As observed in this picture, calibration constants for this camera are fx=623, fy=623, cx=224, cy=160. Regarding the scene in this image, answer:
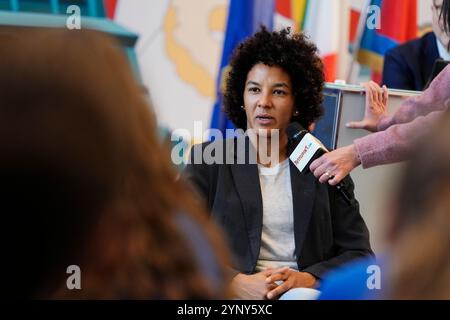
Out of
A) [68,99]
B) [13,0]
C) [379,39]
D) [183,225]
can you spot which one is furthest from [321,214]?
[13,0]

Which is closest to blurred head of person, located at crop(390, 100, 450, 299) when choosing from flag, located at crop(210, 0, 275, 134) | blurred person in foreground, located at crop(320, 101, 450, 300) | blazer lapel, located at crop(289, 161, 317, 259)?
blurred person in foreground, located at crop(320, 101, 450, 300)

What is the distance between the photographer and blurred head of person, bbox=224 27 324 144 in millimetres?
2164

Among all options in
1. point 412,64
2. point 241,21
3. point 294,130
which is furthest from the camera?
point 241,21

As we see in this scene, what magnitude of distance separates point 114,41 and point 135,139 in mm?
140

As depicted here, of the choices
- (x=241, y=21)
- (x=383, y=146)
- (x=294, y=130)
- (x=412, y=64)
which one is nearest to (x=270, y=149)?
(x=294, y=130)

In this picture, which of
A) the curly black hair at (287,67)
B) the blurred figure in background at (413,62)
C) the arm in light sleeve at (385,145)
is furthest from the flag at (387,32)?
the arm in light sleeve at (385,145)

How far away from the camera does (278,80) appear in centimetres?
219

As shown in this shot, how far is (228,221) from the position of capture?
1.91m

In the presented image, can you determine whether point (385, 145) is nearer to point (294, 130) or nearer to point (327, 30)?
point (294, 130)

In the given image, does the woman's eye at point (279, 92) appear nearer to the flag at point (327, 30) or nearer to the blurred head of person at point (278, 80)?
the blurred head of person at point (278, 80)

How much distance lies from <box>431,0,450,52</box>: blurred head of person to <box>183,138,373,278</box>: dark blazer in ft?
2.12

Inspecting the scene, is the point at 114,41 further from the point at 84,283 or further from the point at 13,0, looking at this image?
the point at 13,0

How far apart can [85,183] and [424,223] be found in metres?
0.35

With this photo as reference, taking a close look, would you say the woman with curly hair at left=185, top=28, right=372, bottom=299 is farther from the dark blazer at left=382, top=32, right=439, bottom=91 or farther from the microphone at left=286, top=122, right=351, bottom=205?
the dark blazer at left=382, top=32, right=439, bottom=91
